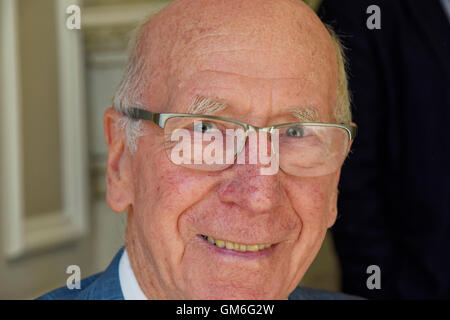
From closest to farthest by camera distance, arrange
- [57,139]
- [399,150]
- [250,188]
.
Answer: [250,188] → [399,150] → [57,139]

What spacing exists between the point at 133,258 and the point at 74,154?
1445mm

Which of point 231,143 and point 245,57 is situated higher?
point 245,57

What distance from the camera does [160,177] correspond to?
970 mm

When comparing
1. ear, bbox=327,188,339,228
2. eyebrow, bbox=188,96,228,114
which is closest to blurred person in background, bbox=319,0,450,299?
ear, bbox=327,188,339,228

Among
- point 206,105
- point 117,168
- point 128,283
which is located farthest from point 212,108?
point 128,283

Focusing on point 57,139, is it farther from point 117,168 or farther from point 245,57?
point 245,57

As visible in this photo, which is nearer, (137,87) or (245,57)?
(245,57)

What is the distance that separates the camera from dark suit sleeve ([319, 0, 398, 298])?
5.26ft

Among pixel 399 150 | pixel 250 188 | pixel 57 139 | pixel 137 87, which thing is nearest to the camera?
pixel 250 188

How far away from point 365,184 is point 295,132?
779 mm

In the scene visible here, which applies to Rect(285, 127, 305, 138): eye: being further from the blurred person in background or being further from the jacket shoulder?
the blurred person in background

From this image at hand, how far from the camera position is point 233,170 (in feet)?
3.00

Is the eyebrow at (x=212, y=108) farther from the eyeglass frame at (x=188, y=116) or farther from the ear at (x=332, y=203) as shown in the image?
the ear at (x=332, y=203)
